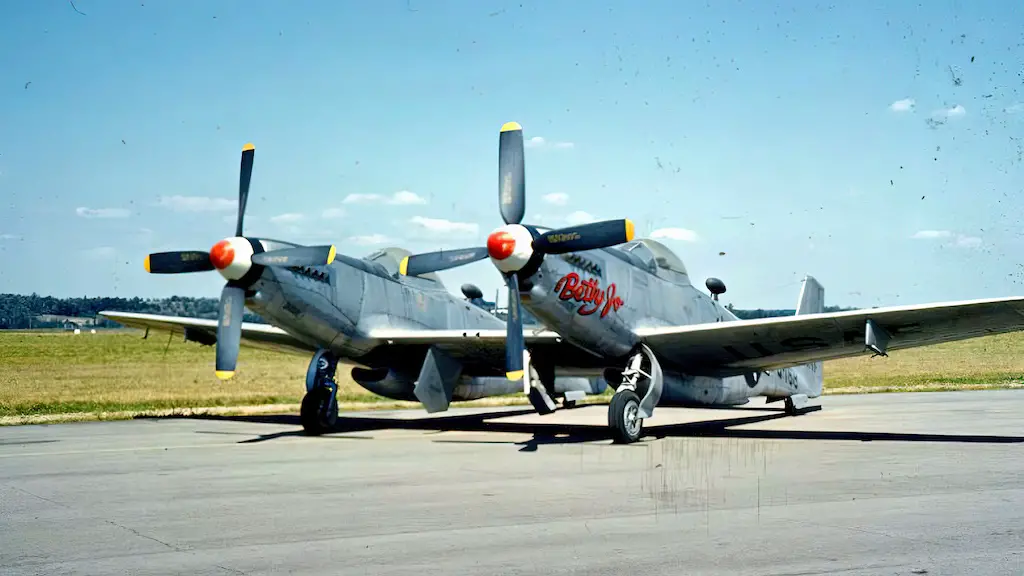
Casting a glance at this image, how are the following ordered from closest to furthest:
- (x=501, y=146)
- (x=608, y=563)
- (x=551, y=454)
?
(x=608, y=563)
(x=551, y=454)
(x=501, y=146)

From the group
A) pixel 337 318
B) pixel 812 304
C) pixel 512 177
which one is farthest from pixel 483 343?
pixel 812 304

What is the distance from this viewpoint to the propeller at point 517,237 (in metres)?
15.2

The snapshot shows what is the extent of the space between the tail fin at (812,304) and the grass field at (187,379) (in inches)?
390

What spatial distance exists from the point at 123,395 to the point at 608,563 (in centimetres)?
2770

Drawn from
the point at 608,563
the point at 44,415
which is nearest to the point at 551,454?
the point at 608,563

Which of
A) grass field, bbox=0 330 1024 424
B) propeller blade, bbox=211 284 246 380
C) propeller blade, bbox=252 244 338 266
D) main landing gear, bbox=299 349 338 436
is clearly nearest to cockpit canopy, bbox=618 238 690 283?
propeller blade, bbox=252 244 338 266

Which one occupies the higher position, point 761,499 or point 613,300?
point 613,300

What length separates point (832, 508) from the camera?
9.34 m

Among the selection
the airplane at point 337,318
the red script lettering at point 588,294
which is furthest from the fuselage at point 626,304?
the airplane at point 337,318

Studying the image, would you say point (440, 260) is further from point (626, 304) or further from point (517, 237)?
point (626, 304)

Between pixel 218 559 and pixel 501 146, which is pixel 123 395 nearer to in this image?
pixel 501 146

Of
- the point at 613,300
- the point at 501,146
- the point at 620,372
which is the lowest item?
the point at 620,372

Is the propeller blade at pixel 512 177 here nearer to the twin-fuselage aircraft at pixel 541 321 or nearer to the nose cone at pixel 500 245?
the twin-fuselage aircraft at pixel 541 321

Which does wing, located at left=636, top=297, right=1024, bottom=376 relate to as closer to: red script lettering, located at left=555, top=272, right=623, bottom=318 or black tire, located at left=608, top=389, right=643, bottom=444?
red script lettering, located at left=555, top=272, right=623, bottom=318
